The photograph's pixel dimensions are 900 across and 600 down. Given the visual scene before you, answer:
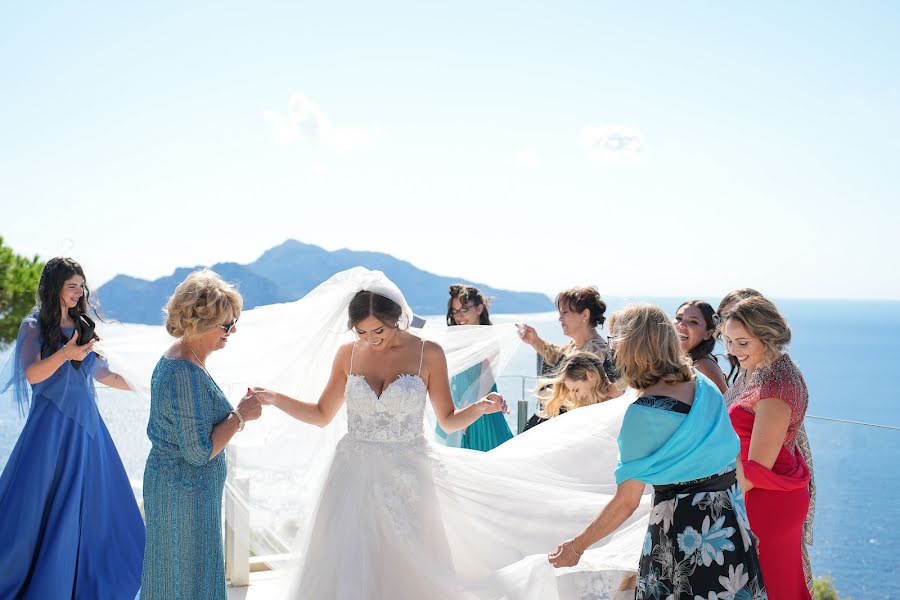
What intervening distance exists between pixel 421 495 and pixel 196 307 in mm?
1129

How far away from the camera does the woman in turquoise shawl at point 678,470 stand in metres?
2.24

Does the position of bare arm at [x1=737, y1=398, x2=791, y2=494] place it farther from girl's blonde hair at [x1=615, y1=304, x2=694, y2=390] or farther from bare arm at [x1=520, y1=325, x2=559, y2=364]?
bare arm at [x1=520, y1=325, x2=559, y2=364]

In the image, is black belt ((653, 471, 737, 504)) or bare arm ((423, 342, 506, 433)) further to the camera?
bare arm ((423, 342, 506, 433))

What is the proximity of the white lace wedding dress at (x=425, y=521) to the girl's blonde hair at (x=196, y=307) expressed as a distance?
0.63 meters

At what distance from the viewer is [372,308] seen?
126 inches

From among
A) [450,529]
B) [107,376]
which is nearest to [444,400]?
[450,529]

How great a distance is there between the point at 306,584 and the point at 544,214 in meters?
87.0

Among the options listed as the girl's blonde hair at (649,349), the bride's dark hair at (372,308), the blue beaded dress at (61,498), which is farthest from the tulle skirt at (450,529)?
the blue beaded dress at (61,498)

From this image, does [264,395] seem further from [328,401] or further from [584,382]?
[584,382]

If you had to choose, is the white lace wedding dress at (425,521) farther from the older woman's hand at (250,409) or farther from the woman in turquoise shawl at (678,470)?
the woman in turquoise shawl at (678,470)

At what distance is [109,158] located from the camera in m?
21.7

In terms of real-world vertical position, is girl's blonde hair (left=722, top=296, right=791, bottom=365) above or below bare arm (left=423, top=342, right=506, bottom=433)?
above

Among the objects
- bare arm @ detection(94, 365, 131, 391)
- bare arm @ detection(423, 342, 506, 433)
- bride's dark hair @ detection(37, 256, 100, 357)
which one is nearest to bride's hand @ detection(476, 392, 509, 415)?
bare arm @ detection(423, 342, 506, 433)

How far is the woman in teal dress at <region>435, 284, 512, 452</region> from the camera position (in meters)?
4.91
